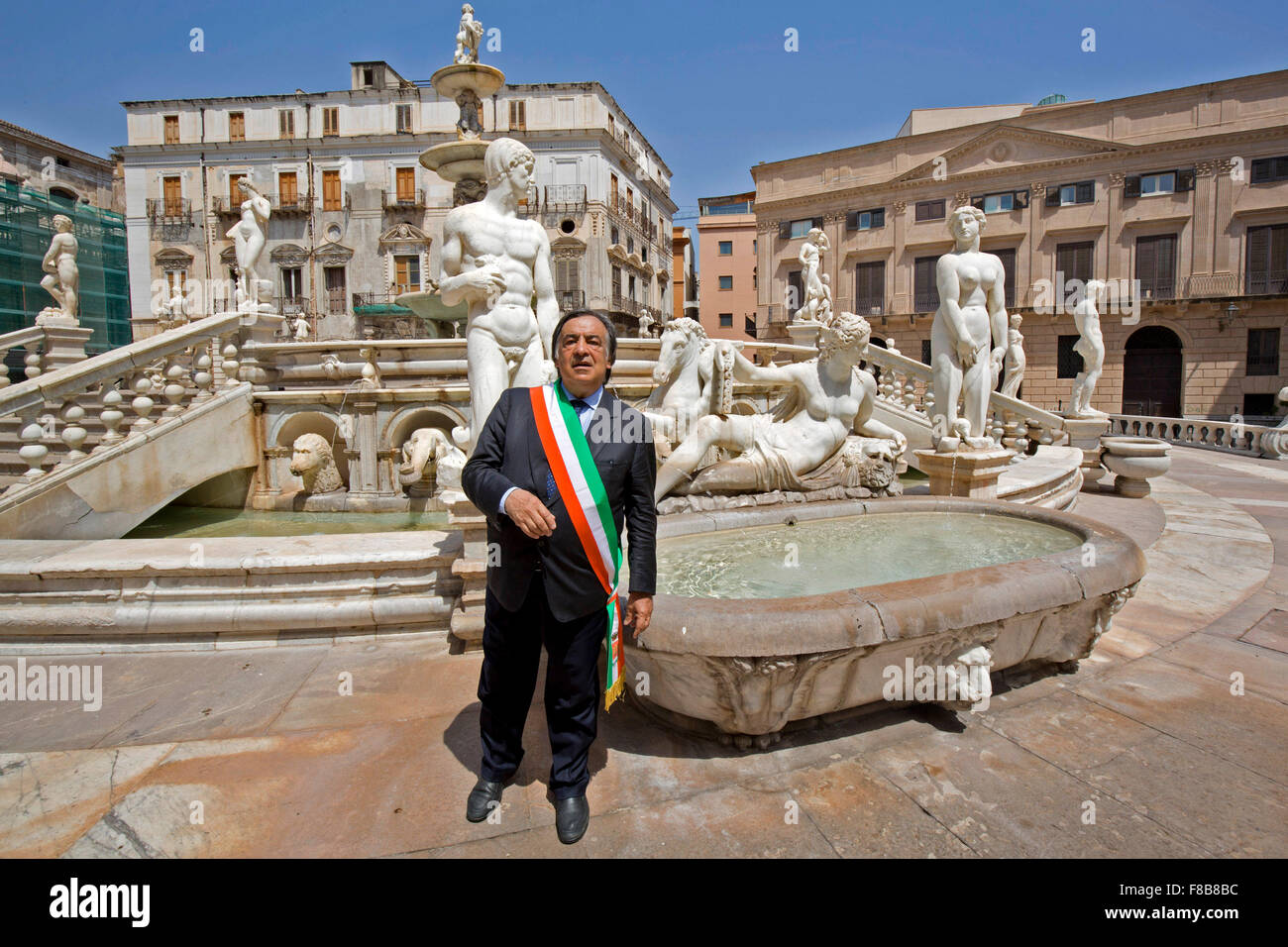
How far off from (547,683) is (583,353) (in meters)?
1.02

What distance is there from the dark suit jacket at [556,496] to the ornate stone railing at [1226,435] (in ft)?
37.2

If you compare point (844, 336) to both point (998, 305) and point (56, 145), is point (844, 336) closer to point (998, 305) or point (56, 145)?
point (998, 305)

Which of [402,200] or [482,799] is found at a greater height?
[402,200]

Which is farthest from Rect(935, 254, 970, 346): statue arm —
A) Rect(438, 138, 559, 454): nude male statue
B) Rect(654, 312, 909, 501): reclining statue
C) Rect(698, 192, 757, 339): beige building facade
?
Rect(698, 192, 757, 339): beige building facade

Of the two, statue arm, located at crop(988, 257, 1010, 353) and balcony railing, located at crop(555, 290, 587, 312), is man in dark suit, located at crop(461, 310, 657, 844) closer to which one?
statue arm, located at crop(988, 257, 1010, 353)

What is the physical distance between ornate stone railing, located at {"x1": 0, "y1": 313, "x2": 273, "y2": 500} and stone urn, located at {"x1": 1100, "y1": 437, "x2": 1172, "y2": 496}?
1000cm

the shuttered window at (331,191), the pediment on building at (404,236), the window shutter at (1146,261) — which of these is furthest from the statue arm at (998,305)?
the shuttered window at (331,191)

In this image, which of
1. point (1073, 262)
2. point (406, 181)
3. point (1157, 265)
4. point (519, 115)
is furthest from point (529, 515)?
point (519, 115)

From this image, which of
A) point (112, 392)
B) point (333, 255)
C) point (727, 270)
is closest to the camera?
point (112, 392)

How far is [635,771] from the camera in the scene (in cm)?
235

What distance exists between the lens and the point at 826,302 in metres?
13.8

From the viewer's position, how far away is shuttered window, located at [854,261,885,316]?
29.6 meters

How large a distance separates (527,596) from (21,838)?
5.39 feet

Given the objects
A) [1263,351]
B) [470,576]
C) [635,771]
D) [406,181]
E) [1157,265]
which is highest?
[406,181]
